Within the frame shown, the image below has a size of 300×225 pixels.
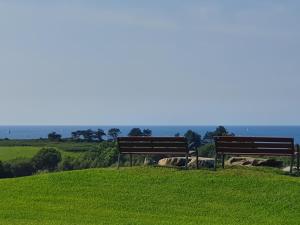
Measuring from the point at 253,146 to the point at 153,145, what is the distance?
10.6 ft

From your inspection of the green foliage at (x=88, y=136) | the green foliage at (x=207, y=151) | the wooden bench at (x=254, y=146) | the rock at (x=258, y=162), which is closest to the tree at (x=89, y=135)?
the green foliage at (x=88, y=136)

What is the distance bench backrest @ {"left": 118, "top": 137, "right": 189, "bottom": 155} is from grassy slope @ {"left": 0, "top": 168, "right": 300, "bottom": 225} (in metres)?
1.16

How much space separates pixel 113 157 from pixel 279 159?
50.5ft

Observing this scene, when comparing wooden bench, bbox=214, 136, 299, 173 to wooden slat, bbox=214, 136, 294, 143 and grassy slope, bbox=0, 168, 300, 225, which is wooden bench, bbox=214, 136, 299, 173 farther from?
grassy slope, bbox=0, 168, 300, 225

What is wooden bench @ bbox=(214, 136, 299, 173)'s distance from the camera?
64.3ft

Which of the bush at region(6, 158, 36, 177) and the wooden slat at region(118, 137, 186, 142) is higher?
the wooden slat at region(118, 137, 186, 142)

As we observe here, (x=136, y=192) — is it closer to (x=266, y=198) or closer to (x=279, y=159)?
(x=266, y=198)

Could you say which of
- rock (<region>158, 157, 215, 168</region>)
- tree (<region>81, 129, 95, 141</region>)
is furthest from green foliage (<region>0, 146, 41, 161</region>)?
rock (<region>158, 157, 215, 168</region>)

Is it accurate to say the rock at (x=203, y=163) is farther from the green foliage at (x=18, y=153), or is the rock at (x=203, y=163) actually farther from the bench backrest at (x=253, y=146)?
the green foliage at (x=18, y=153)

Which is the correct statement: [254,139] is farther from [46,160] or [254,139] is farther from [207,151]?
[46,160]

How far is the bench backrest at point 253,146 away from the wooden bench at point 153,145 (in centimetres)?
116

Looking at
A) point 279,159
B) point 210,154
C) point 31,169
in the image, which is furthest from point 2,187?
point 31,169

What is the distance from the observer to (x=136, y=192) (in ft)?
55.4

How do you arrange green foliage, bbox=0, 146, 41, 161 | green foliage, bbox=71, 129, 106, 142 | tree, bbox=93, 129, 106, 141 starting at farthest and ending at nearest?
green foliage, bbox=71, 129, 106, 142, tree, bbox=93, 129, 106, 141, green foliage, bbox=0, 146, 41, 161
